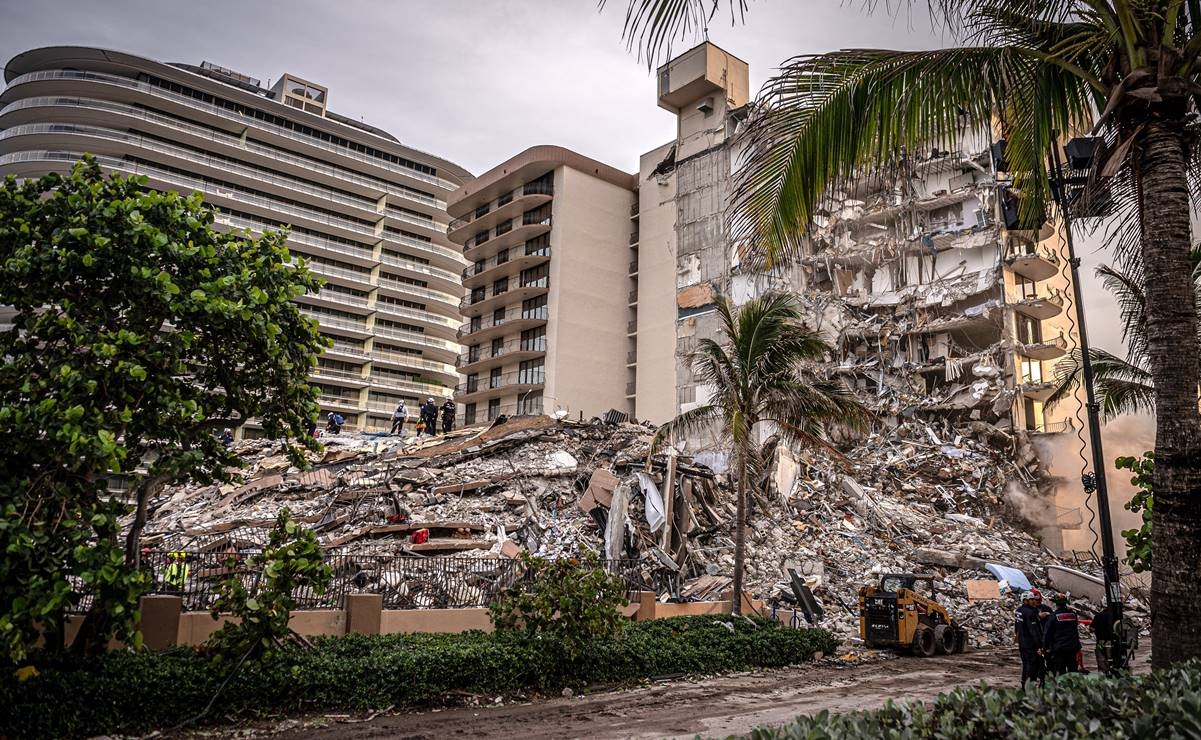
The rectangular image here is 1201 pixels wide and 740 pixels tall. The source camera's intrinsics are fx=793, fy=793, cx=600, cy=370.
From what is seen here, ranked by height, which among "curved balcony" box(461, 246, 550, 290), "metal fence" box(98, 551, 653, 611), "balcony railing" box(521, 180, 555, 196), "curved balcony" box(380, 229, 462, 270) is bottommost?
"metal fence" box(98, 551, 653, 611)

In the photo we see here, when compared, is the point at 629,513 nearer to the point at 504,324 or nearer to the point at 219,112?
the point at 504,324

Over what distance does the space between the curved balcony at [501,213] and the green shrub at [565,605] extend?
43616 millimetres

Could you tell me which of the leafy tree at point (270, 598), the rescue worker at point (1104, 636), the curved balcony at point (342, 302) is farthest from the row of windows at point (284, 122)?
the rescue worker at point (1104, 636)

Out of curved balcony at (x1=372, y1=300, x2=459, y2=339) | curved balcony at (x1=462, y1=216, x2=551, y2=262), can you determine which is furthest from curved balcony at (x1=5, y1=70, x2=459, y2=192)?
curved balcony at (x1=462, y1=216, x2=551, y2=262)

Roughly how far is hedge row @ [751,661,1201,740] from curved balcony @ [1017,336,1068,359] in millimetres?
39742

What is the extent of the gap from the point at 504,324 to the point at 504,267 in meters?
4.43

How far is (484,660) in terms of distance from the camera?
12.7 m

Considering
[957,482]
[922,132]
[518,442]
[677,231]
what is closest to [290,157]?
[677,231]

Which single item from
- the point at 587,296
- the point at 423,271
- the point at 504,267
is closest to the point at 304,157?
the point at 423,271

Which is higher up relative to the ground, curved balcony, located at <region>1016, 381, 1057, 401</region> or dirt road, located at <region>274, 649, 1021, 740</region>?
curved balcony, located at <region>1016, 381, 1057, 401</region>

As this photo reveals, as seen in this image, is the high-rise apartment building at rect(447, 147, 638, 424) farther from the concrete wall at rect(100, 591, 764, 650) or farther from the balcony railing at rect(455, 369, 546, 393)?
the concrete wall at rect(100, 591, 764, 650)

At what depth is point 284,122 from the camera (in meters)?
71.4

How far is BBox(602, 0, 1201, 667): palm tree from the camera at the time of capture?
17.7 feet

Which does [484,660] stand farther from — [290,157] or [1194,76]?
[290,157]
